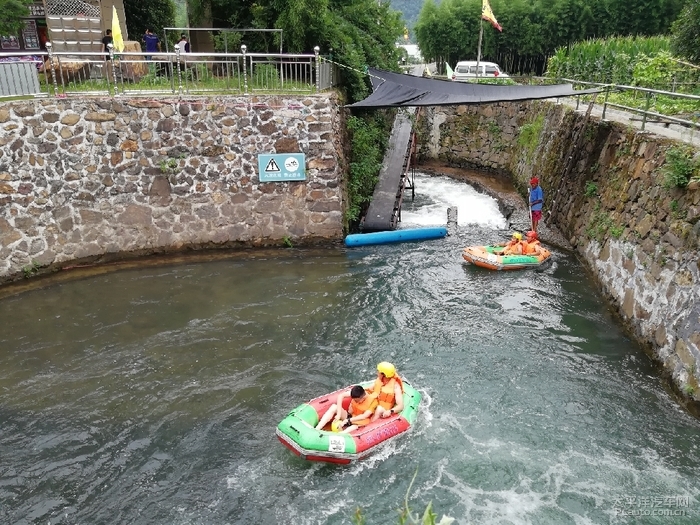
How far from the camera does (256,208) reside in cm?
1416

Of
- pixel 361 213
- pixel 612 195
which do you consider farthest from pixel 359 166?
pixel 612 195

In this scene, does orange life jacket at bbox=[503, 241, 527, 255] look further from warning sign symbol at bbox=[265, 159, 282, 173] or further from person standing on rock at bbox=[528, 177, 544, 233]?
warning sign symbol at bbox=[265, 159, 282, 173]

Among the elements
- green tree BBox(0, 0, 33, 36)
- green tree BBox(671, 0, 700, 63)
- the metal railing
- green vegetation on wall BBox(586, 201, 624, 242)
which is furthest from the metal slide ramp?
green tree BBox(0, 0, 33, 36)

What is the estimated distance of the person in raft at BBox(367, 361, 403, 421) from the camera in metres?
7.88

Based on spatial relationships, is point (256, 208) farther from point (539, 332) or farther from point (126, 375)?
point (539, 332)

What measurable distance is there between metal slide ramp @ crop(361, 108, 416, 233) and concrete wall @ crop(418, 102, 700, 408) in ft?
14.3

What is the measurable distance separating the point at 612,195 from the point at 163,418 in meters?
10.4

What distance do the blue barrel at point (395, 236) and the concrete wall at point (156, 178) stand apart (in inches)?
21.0

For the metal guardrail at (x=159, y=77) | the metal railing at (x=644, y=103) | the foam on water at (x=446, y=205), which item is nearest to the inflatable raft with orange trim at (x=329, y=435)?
the metal railing at (x=644, y=103)

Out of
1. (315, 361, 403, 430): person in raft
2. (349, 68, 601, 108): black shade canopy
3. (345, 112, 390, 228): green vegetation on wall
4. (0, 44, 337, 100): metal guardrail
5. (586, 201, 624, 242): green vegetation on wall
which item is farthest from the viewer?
(345, 112, 390, 228): green vegetation on wall

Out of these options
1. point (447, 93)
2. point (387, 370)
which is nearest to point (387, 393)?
point (387, 370)

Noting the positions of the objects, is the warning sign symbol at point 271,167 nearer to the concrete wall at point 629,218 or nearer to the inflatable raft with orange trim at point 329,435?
the inflatable raft with orange trim at point 329,435

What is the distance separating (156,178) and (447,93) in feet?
23.6

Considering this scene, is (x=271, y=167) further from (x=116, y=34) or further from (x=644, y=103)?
(x=644, y=103)
